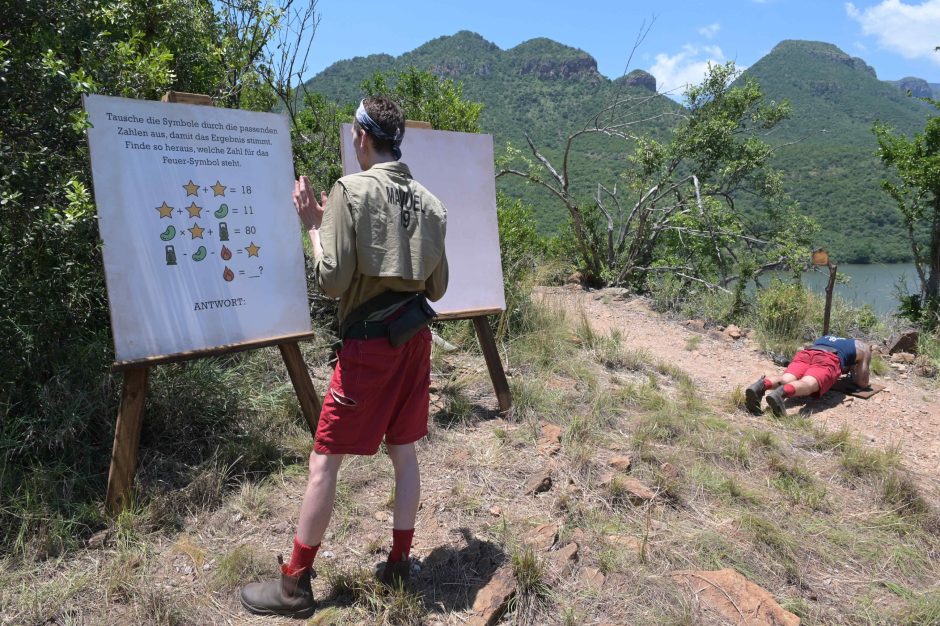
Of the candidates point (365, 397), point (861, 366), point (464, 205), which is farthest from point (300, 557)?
point (861, 366)

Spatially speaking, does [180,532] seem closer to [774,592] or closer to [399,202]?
[399,202]

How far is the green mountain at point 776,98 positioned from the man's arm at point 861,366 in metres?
3.51

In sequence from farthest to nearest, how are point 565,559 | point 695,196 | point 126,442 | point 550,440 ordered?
point 695,196
point 550,440
point 126,442
point 565,559

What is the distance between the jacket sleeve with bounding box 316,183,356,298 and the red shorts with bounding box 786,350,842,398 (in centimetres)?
425

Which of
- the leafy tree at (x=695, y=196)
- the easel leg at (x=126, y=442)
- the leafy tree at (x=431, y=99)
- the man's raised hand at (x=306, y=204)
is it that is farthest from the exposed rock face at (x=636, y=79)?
the easel leg at (x=126, y=442)

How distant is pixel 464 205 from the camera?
409 cm

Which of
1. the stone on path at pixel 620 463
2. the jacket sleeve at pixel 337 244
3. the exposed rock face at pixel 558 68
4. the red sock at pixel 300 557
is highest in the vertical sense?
the exposed rock face at pixel 558 68

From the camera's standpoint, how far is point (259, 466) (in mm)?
3396

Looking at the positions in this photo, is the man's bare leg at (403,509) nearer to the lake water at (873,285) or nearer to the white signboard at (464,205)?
the white signboard at (464,205)

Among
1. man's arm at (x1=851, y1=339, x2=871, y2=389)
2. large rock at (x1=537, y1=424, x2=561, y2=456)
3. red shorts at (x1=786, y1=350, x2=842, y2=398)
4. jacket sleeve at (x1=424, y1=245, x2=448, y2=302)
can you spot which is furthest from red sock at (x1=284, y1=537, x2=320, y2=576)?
man's arm at (x1=851, y1=339, x2=871, y2=389)

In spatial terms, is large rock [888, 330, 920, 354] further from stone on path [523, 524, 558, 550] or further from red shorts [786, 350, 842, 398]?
stone on path [523, 524, 558, 550]

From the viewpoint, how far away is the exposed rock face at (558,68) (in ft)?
110

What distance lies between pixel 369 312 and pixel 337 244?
0.28m

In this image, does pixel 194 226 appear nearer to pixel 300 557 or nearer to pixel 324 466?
pixel 324 466
